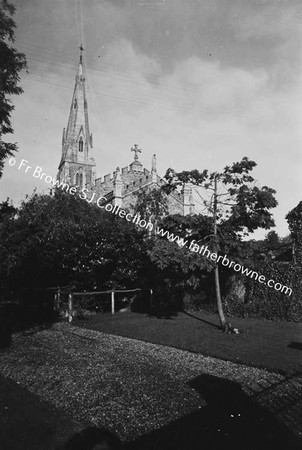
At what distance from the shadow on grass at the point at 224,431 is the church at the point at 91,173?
104 ft

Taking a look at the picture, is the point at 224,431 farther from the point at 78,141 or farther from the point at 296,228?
the point at 78,141

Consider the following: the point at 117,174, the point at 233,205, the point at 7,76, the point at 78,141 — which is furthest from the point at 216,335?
the point at 78,141

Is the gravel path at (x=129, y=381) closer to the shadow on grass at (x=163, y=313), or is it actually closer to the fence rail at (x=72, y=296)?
the fence rail at (x=72, y=296)

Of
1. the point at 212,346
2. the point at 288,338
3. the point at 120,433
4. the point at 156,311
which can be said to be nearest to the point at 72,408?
the point at 120,433

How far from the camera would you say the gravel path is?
4.62 metres

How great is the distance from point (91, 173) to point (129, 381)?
4418 cm

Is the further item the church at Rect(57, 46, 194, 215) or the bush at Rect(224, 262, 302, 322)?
the church at Rect(57, 46, 194, 215)

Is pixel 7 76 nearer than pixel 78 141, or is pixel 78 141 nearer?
pixel 7 76

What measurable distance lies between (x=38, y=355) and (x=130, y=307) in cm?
1027

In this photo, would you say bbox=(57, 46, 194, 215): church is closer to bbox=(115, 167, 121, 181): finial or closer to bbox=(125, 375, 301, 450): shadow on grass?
bbox=(115, 167, 121, 181): finial

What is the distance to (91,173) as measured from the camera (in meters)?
48.0

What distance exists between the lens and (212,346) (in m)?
8.99

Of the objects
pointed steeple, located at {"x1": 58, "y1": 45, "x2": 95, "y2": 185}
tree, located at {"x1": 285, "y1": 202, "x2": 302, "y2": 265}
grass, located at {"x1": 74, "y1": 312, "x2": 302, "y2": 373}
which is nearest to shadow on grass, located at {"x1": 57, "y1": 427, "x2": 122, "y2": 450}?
grass, located at {"x1": 74, "y1": 312, "x2": 302, "y2": 373}

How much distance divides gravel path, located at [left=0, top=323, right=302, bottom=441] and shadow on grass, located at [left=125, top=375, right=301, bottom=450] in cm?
17
